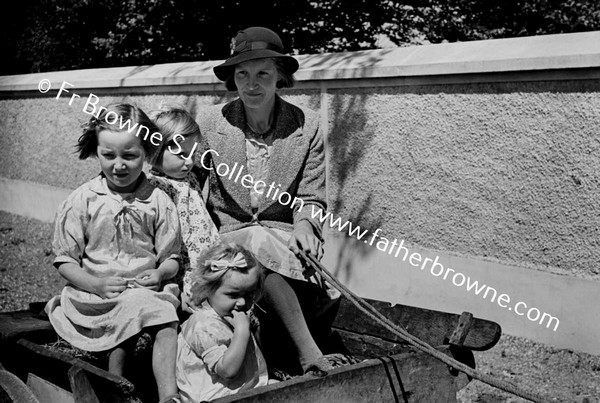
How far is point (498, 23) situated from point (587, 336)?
7.57m

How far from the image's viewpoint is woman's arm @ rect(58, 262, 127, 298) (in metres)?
3.03

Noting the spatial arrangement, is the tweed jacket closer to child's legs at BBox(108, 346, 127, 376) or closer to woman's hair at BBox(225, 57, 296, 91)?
woman's hair at BBox(225, 57, 296, 91)

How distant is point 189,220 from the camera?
3.62 meters

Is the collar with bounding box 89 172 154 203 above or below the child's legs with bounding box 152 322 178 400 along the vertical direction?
above

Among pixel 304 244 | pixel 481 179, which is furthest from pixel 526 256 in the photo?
pixel 304 244

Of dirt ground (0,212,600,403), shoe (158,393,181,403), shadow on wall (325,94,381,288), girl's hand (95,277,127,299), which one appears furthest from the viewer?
shadow on wall (325,94,381,288)

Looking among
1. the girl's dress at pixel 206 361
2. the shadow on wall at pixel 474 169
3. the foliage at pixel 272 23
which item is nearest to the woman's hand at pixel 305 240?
the girl's dress at pixel 206 361

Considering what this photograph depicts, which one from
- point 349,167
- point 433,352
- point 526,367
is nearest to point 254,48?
point 433,352

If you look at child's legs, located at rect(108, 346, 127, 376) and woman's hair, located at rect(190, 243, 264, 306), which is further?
woman's hair, located at rect(190, 243, 264, 306)

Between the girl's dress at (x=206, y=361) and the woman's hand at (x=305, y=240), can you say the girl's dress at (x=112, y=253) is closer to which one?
the girl's dress at (x=206, y=361)

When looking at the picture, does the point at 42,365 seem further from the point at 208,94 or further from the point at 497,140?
the point at 208,94

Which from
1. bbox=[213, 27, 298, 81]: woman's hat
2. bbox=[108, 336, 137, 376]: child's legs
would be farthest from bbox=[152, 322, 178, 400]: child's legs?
bbox=[213, 27, 298, 81]: woman's hat

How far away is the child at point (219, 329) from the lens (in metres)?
2.94

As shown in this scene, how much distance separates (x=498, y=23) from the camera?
11.4 metres
